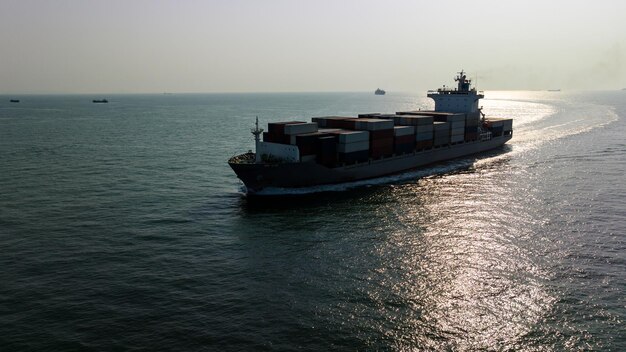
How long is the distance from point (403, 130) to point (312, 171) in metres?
18.4

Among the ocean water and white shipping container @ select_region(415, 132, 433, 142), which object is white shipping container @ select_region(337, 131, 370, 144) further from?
white shipping container @ select_region(415, 132, 433, 142)

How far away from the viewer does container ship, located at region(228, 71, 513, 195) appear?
1943 inches

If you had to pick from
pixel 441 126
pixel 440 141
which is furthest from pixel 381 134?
pixel 440 141

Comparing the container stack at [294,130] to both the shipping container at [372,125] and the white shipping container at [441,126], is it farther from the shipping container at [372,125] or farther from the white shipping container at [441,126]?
the white shipping container at [441,126]

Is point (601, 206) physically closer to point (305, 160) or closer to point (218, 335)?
point (305, 160)

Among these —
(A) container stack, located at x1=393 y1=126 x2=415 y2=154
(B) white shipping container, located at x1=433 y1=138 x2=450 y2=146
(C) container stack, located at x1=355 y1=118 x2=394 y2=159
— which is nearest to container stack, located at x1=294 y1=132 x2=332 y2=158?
(C) container stack, located at x1=355 y1=118 x2=394 y2=159

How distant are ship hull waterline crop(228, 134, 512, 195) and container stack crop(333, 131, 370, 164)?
0.95 metres

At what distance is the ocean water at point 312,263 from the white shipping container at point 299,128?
23.3 ft

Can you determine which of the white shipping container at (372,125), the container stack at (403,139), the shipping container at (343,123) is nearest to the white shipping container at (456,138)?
the container stack at (403,139)

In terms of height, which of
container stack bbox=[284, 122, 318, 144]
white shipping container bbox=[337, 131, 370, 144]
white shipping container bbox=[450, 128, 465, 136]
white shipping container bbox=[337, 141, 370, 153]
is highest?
container stack bbox=[284, 122, 318, 144]

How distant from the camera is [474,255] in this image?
31.8 m

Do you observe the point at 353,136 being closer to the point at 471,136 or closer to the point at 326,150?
the point at 326,150

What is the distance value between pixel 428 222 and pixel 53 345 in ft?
96.6

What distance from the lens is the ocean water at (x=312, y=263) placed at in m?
22.4
